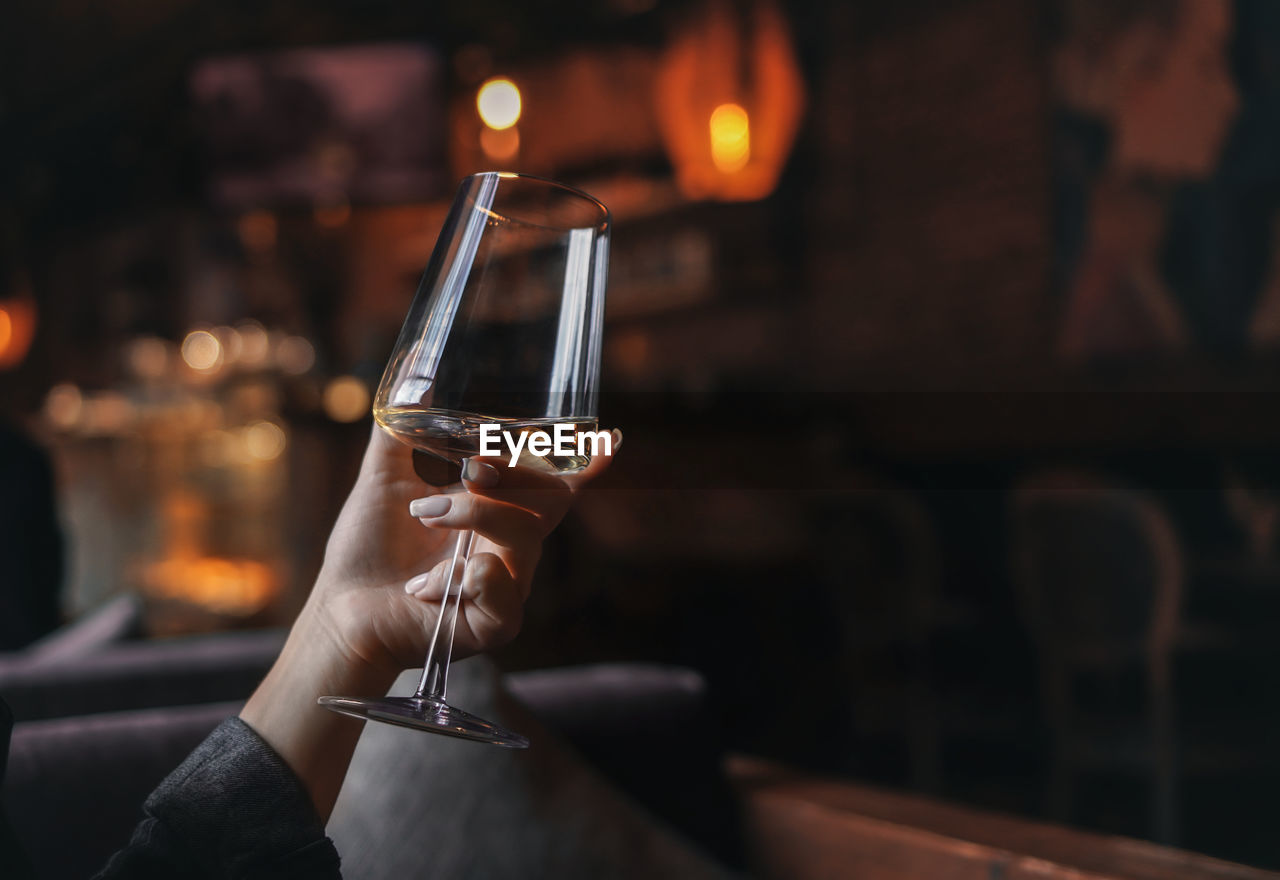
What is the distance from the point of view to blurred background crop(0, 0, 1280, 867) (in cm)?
261

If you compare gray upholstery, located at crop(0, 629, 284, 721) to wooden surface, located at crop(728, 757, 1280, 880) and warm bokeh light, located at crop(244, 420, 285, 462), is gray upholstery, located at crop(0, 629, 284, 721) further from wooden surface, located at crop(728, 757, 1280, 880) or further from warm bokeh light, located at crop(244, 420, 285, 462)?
warm bokeh light, located at crop(244, 420, 285, 462)

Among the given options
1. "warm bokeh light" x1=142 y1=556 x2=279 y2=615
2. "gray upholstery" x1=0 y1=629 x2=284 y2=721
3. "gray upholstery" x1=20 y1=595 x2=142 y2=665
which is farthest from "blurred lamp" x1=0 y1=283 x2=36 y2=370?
"gray upholstery" x1=0 y1=629 x2=284 y2=721

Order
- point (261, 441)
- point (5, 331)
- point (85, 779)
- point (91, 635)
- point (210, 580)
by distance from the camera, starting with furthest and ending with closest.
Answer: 1. point (261, 441)
2. point (210, 580)
3. point (5, 331)
4. point (91, 635)
5. point (85, 779)

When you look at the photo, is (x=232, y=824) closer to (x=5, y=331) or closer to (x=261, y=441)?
(x=5, y=331)

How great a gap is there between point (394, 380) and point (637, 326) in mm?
4584

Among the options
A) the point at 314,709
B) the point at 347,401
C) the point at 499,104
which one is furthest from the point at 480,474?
the point at 499,104

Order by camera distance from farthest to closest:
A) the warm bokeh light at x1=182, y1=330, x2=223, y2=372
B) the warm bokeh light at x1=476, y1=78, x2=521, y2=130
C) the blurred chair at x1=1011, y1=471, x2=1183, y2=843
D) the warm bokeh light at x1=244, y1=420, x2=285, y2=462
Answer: the warm bokeh light at x1=182, y1=330, x2=223, y2=372
the warm bokeh light at x1=244, y1=420, x2=285, y2=462
the warm bokeh light at x1=476, y1=78, x2=521, y2=130
the blurred chair at x1=1011, y1=471, x2=1183, y2=843

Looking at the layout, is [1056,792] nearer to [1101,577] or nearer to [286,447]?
[1101,577]

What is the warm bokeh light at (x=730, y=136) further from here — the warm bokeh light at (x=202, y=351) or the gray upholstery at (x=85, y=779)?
the warm bokeh light at (x=202, y=351)

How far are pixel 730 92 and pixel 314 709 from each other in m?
2.24

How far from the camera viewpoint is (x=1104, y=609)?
2277 millimetres

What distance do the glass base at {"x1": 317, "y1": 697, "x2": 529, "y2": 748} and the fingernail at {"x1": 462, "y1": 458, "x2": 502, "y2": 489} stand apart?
113mm

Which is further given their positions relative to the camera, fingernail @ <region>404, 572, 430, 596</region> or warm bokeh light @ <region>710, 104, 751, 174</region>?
warm bokeh light @ <region>710, 104, 751, 174</region>

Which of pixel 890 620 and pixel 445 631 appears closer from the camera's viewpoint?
pixel 445 631
